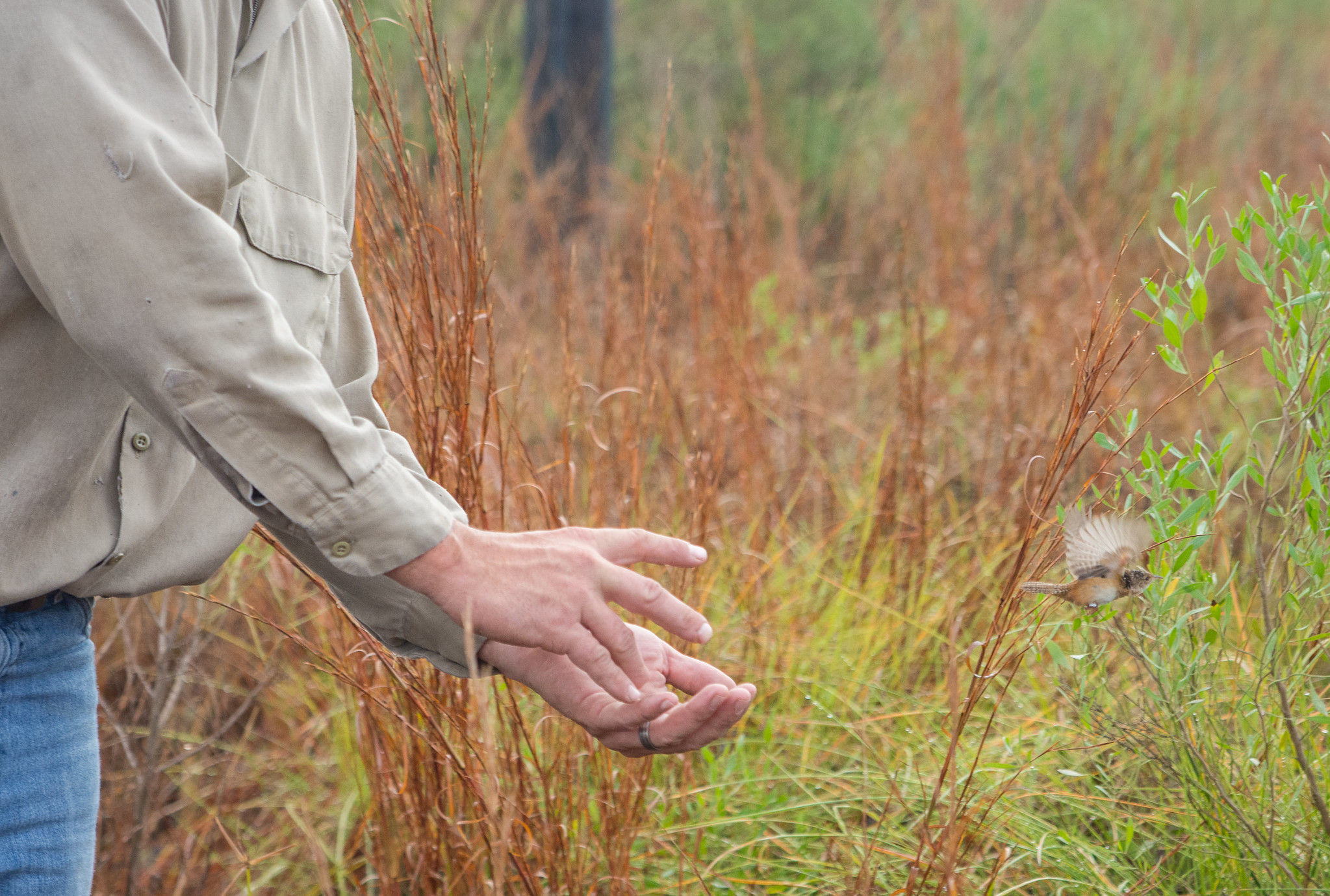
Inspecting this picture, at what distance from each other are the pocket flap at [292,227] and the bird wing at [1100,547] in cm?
87

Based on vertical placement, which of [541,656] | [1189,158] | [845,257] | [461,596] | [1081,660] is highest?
[461,596]

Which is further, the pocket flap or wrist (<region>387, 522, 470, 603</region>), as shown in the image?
the pocket flap

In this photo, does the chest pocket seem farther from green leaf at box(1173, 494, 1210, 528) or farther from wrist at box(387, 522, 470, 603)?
green leaf at box(1173, 494, 1210, 528)

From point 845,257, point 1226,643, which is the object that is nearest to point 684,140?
point 845,257

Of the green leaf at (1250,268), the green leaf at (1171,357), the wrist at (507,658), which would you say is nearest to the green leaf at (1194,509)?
the green leaf at (1171,357)

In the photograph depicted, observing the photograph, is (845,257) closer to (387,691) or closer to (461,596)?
(387,691)

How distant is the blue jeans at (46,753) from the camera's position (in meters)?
0.95

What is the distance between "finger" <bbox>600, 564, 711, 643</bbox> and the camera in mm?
898

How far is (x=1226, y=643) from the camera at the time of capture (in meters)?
1.39

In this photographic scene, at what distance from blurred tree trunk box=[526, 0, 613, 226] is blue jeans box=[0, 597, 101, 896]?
4.92m

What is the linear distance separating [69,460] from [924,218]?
15.3ft

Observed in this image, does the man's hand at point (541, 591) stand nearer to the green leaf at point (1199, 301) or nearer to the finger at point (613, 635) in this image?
the finger at point (613, 635)

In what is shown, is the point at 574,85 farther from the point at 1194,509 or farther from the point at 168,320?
the point at 168,320

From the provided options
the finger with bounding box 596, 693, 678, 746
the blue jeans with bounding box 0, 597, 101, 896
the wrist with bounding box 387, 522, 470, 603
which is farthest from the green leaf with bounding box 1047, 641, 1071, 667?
the blue jeans with bounding box 0, 597, 101, 896
